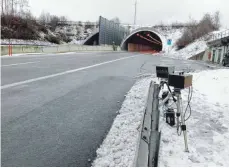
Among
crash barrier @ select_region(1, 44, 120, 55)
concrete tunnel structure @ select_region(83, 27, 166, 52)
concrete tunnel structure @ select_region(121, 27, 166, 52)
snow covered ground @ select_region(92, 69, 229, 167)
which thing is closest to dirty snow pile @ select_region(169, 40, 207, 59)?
concrete tunnel structure @ select_region(83, 27, 166, 52)

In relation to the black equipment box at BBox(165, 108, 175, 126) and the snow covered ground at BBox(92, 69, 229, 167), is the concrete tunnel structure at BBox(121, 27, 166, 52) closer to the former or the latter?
the snow covered ground at BBox(92, 69, 229, 167)

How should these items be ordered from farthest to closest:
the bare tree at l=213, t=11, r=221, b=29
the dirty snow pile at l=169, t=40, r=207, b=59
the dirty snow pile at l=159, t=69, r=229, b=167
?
the bare tree at l=213, t=11, r=221, b=29
the dirty snow pile at l=169, t=40, r=207, b=59
the dirty snow pile at l=159, t=69, r=229, b=167

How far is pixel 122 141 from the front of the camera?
157 inches

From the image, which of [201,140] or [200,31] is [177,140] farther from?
[200,31]

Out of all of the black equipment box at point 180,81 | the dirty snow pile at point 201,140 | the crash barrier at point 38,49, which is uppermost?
the crash barrier at point 38,49

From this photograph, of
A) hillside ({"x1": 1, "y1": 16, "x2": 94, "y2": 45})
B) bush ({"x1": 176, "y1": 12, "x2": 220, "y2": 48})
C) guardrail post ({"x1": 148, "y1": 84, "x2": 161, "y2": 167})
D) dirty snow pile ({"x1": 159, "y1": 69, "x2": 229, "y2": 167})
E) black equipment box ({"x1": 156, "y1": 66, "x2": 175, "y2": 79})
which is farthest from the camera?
bush ({"x1": 176, "y1": 12, "x2": 220, "y2": 48})

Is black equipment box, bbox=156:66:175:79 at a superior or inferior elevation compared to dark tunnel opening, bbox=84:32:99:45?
inferior

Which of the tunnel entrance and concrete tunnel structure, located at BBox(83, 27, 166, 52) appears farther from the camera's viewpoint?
the tunnel entrance

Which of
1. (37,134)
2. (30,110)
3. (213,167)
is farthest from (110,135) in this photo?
(30,110)

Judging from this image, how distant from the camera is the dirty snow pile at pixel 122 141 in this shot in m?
3.28

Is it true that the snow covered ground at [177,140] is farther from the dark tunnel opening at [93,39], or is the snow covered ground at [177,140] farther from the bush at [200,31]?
the dark tunnel opening at [93,39]

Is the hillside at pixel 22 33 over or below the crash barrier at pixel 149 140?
over

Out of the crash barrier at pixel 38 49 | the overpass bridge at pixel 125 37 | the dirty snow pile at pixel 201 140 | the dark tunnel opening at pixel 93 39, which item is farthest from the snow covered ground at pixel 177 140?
the dark tunnel opening at pixel 93 39

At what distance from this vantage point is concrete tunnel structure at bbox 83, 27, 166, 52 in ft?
248
